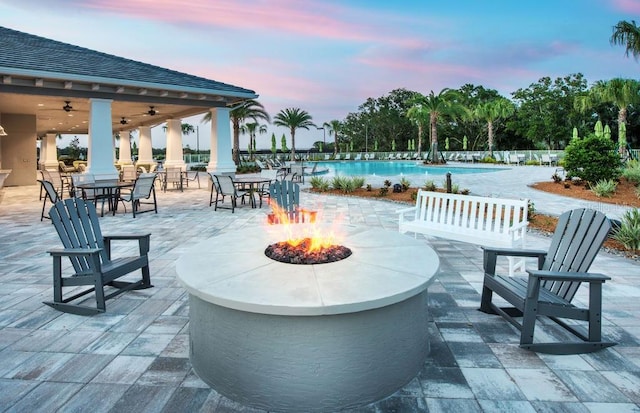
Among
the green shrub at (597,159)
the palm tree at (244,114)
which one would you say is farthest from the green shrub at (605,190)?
the palm tree at (244,114)

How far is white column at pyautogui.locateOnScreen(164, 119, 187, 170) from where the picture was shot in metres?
15.5

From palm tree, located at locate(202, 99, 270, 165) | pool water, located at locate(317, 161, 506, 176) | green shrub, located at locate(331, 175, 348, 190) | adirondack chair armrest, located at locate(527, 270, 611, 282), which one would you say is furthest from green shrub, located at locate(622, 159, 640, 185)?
palm tree, located at locate(202, 99, 270, 165)

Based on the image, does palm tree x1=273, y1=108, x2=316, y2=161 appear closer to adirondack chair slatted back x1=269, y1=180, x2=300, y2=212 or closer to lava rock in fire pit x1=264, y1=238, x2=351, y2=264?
adirondack chair slatted back x1=269, y1=180, x2=300, y2=212

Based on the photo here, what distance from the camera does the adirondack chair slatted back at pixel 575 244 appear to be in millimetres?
2553

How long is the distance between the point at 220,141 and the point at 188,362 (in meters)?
11.2

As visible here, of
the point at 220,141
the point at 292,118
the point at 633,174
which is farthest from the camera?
the point at 292,118

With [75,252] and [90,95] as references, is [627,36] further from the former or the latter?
[75,252]

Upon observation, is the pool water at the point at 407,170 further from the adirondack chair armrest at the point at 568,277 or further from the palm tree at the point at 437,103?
the adirondack chair armrest at the point at 568,277

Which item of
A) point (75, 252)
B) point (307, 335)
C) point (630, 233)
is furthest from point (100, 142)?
point (630, 233)

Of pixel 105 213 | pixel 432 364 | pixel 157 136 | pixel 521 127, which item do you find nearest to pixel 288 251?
pixel 432 364

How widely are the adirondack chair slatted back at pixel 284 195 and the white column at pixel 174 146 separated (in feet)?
37.7

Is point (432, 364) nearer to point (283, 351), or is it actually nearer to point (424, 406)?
point (424, 406)

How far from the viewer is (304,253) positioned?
2684 mm

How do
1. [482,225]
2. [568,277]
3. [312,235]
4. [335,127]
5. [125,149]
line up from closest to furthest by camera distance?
[568,277]
[312,235]
[482,225]
[125,149]
[335,127]
